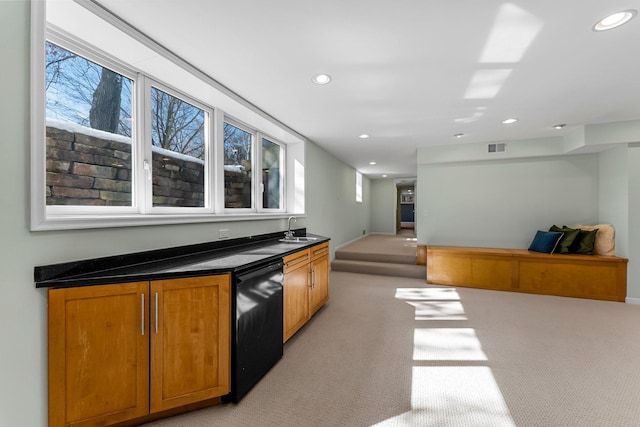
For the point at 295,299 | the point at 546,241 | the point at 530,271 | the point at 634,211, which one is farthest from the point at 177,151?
the point at 634,211

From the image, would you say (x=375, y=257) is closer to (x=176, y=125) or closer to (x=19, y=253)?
(x=176, y=125)

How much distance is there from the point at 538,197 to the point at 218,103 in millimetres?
5318

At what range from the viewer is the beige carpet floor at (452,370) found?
1641 millimetres

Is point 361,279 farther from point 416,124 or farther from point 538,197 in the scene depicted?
point 538,197

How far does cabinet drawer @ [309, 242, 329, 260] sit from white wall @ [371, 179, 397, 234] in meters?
6.83

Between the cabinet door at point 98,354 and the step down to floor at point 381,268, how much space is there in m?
4.17

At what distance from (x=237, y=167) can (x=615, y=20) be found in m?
3.40

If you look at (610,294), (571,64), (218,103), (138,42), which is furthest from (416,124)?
(610,294)

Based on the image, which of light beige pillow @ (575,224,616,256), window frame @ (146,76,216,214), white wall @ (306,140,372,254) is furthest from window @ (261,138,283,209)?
light beige pillow @ (575,224,616,256)

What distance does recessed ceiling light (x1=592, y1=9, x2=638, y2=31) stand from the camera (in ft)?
5.14

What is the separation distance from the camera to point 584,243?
12.9 feet

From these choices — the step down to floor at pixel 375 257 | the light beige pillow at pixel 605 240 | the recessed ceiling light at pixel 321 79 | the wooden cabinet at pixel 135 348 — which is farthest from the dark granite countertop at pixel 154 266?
the light beige pillow at pixel 605 240

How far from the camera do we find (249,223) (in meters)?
3.08

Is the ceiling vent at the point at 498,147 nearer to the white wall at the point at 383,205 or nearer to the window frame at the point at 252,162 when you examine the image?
the window frame at the point at 252,162
